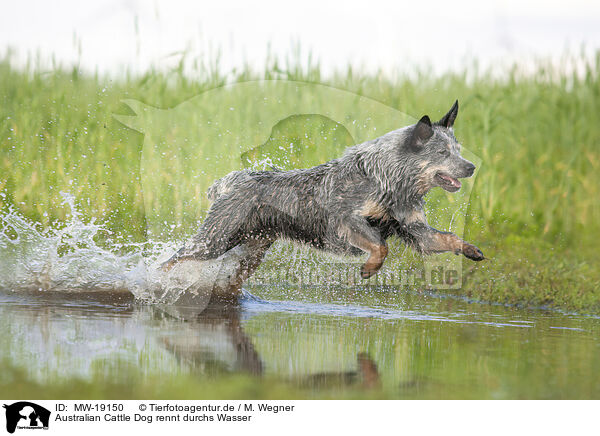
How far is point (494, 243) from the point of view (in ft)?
28.6

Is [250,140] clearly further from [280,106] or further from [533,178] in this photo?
[533,178]

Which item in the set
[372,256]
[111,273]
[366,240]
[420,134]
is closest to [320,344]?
[372,256]

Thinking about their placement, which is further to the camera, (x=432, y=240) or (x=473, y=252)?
(x=432, y=240)

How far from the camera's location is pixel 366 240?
21.0ft

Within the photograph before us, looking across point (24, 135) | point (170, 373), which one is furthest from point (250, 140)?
point (170, 373)

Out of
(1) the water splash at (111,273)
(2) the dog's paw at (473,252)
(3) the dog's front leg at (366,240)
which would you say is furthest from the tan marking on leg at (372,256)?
(1) the water splash at (111,273)

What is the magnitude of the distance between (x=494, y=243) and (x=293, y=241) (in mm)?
2849

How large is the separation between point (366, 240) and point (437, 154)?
970 mm

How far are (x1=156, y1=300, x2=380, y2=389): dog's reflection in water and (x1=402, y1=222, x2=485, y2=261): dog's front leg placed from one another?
1.71m

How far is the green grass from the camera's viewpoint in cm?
850

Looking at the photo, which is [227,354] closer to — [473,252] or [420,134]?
[473,252]

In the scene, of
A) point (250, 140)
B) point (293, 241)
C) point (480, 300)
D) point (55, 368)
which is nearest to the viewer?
point (55, 368)

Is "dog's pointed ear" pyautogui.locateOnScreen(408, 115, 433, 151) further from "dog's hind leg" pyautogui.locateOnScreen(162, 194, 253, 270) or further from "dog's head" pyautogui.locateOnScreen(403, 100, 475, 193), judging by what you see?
"dog's hind leg" pyautogui.locateOnScreen(162, 194, 253, 270)
